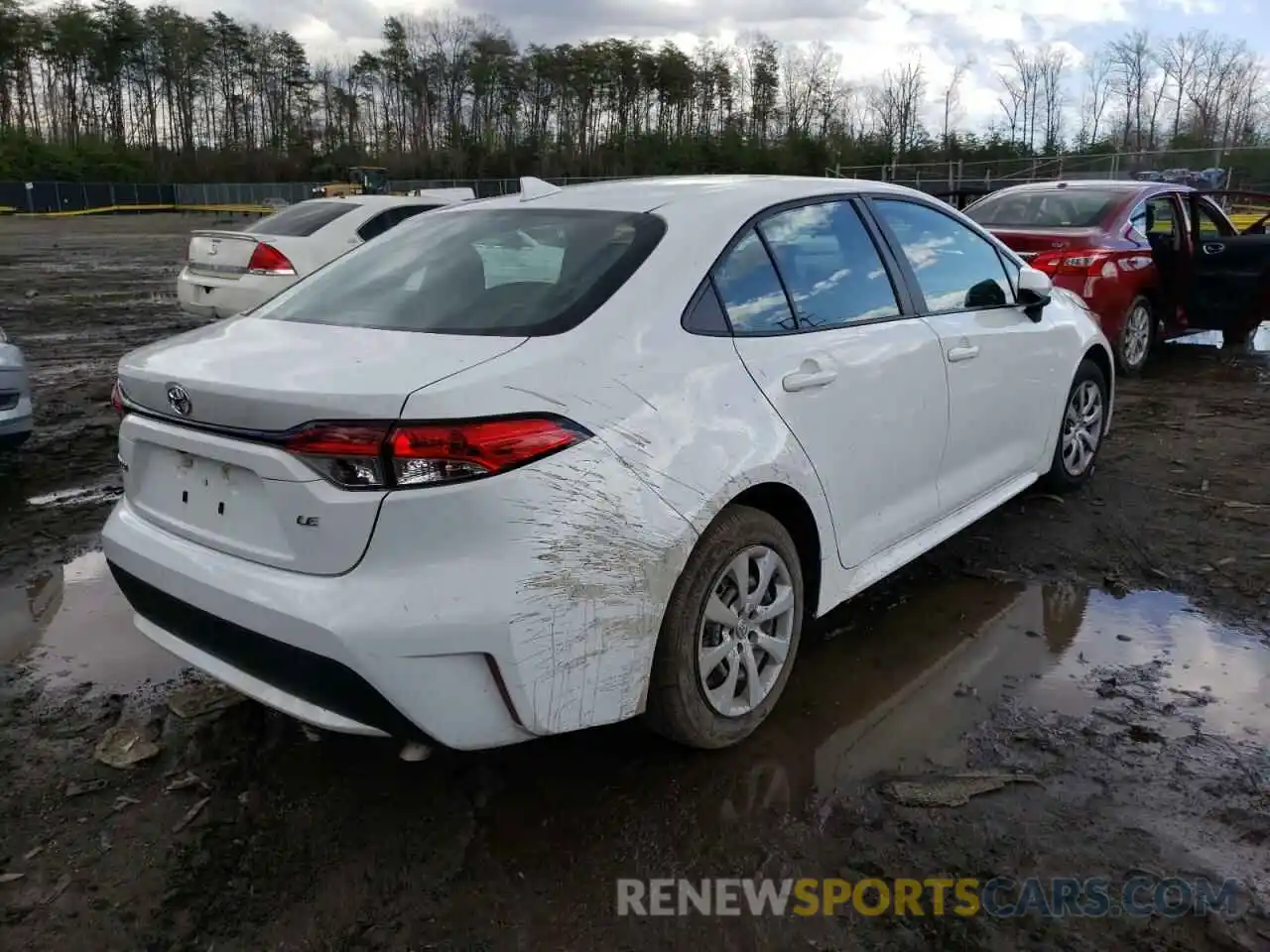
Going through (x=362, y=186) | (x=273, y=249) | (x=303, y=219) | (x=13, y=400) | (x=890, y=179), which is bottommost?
(x=13, y=400)

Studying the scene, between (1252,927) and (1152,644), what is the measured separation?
155 cm

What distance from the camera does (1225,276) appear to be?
8.68 meters

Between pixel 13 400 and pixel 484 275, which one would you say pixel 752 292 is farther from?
pixel 13 400

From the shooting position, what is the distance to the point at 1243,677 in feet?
11.3

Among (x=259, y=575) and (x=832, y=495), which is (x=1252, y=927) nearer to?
(x=832, y=495)

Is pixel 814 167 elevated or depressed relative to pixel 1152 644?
elevated

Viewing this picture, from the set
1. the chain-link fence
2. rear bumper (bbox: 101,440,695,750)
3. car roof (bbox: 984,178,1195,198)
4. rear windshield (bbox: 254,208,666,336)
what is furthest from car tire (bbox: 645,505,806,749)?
the chain-link fence

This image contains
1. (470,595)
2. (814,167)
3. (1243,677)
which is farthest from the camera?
(814,167)

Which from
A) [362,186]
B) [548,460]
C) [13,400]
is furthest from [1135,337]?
[362,186]

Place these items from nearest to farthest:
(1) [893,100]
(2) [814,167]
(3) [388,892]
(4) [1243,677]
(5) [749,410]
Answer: (3) [388,892]
(5) [749,410]
(4) [1243,677]
(2) [814,167]
(1) [893,100]

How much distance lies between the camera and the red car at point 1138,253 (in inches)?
309

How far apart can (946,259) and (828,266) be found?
873 mm

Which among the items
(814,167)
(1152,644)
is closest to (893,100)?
(814,167)

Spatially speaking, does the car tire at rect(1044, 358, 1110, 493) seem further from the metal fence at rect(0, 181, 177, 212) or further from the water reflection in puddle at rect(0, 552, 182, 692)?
the metal fence at rect(0, 181, 177, 212)
